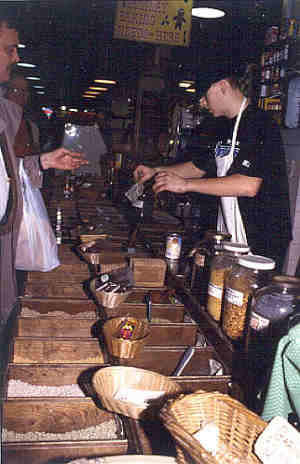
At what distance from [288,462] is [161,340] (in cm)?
123

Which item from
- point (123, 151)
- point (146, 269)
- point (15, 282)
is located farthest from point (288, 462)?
point (123, 151)

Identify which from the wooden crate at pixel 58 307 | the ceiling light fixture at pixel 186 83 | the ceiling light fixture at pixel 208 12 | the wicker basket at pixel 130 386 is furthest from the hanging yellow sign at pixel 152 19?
the ceiling light fixture at pixel 186 83

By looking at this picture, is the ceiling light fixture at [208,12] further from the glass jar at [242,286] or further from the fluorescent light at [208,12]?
the glass jar at [242,286]

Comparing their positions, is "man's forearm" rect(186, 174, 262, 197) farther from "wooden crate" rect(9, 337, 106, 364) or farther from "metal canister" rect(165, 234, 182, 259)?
"wooden crate" rect(9, 337, 106, 364)

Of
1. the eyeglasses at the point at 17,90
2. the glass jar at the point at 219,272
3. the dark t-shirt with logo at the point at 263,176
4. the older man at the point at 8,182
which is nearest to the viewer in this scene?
the glass jar at the point at 219,272

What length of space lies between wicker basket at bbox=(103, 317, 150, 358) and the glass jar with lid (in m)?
0.44

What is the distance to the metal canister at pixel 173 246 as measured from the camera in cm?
265

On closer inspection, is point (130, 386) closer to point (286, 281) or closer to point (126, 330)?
point (126, 330)

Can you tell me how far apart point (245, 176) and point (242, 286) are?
44.9 inches

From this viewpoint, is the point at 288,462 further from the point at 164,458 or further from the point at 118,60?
the point at 118,60

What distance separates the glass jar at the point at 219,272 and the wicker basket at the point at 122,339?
0.30 m

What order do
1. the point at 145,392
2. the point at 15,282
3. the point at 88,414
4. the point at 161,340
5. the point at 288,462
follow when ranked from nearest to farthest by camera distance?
the point at 288,462 < the point at 145,392 < the point at 88,414 < the point at 161,340 < the point at 15,282

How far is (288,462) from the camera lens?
878 mm

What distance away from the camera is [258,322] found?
1.29 m
